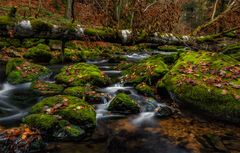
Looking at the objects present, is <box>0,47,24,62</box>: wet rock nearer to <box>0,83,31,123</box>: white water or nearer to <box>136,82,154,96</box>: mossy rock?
<box>0,83,31,123</box>: white water

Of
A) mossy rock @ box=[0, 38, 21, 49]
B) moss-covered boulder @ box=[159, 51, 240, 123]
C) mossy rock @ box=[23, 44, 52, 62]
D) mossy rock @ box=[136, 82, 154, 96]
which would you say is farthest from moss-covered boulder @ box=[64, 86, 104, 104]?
mossy rock @ box=[0, 38, 21, 49]

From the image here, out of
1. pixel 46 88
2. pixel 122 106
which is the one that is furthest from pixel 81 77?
pixel 122 106

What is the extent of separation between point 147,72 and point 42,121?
518 cm

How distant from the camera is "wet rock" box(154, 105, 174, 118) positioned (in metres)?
7.94

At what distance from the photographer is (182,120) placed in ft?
25.2

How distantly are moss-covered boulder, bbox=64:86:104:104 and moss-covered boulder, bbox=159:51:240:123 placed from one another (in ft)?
6.46

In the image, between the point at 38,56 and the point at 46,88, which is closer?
the point at 46,88

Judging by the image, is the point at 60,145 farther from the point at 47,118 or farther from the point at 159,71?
the point at 159,71

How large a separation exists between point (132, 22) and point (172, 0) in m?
2.18

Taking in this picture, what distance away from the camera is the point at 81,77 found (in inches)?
398

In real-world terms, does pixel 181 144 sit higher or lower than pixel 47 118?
lower

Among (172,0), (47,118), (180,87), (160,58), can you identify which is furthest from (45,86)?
(172,0)

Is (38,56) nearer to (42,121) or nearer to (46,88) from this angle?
(46,88)

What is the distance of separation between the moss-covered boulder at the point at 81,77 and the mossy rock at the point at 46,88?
523mm
